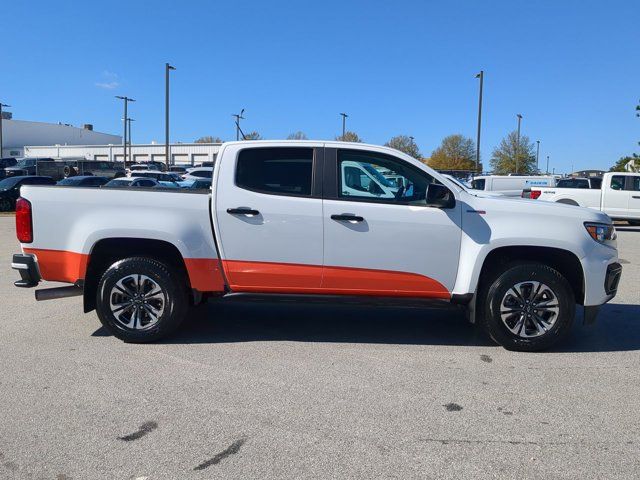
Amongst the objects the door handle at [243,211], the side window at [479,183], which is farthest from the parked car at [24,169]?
the door handle at [243,211]

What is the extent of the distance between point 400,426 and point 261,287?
214 cm

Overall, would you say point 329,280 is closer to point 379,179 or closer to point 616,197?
point 379,179

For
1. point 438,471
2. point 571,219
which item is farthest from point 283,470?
point 571,219

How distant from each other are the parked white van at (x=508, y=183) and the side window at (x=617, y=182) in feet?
10.4

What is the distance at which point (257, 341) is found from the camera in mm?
5711

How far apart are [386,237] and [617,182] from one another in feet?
55.2

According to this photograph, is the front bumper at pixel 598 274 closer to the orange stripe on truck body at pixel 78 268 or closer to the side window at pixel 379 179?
the side window at pixel 379 179

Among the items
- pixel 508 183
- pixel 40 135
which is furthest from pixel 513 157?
pixel 40 135

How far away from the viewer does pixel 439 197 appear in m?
5.15

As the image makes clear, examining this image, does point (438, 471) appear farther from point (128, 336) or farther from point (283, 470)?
point (128, 336)

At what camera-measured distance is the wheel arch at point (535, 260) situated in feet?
17.6

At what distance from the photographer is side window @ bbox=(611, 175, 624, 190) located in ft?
62.4

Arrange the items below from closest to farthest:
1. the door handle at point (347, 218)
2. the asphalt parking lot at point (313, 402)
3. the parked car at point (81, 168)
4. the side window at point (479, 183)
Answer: the asphalt parking lot at point (313, 402) < the door handle at point (347, 218) < the side window at point (479, 183) < the parked car at point (81, 168)

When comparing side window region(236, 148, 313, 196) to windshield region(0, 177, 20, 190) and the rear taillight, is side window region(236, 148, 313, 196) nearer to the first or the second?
the rear taillight
